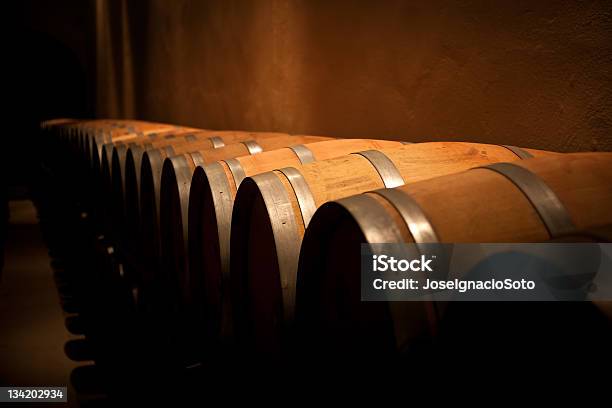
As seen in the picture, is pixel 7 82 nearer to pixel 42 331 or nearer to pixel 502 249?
pixel 42 331

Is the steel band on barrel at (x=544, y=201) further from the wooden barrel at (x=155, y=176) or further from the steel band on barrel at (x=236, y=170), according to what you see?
the wooden barrel at (x=155, y=176)

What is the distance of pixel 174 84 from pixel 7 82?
8.82 m

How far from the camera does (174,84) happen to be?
7105 mm

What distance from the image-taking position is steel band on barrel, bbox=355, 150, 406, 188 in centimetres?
149

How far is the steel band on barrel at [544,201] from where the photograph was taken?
0.91 metres

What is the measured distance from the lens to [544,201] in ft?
3.09

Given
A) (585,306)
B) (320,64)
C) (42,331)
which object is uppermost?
(320,64)

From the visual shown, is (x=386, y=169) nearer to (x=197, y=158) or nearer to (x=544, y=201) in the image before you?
(x=544, y=201)

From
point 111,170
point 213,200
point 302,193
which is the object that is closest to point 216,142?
point 111,170

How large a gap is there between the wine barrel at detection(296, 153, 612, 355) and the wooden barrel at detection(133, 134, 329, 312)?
133cm

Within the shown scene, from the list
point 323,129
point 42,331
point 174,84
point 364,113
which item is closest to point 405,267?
point 364,113

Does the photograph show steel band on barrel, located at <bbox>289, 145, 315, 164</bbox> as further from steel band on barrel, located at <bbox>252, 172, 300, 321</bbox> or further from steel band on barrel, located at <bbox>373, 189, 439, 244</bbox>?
steel band on barrel, located at <bbox>373, 189, 439, 244</bbox>

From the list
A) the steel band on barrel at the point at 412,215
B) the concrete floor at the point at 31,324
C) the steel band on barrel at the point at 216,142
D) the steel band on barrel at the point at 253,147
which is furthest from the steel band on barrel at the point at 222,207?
the concrete floor at the point at 31,324

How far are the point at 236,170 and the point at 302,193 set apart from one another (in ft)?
1.75
